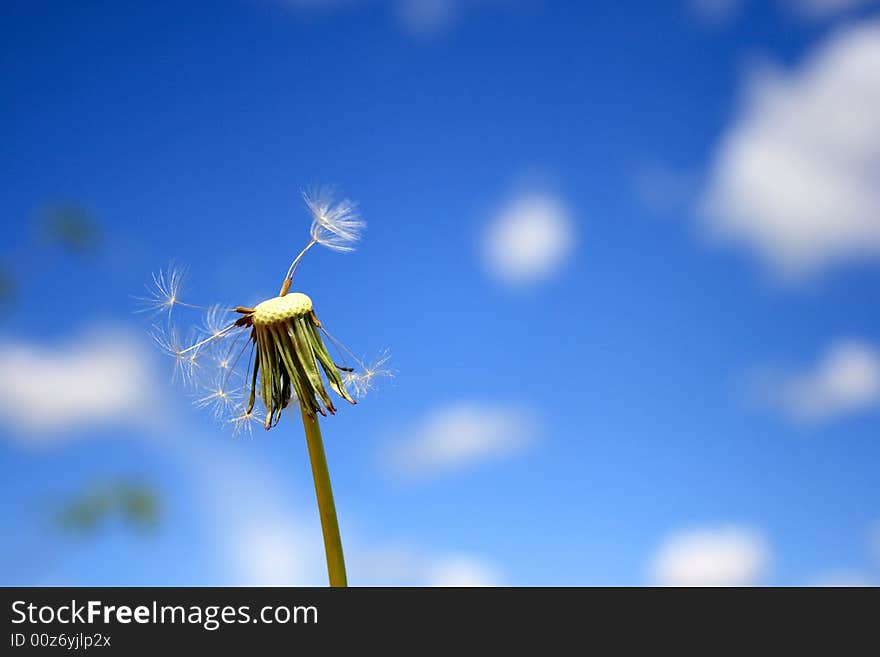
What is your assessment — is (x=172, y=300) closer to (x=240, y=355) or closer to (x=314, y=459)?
(x=240, y=355)

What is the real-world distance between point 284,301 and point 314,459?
1252 millimetres

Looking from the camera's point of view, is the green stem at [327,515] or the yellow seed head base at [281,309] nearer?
the green stem at [327,515]

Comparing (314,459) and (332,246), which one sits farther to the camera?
(332,246)

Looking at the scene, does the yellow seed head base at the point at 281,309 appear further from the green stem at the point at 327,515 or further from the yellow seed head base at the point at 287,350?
the green stem at the point at 327,515

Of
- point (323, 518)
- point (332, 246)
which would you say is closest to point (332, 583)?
point (323, 518)

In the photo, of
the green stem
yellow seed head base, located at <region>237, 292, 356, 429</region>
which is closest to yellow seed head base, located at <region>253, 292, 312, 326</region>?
yellow seed head base, located at <region>237, 292, 356, 429</region>

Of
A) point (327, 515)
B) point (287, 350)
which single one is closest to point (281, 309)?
point (287, 350)

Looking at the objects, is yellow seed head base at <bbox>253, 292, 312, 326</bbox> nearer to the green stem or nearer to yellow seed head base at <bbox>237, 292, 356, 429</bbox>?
yellow seed head base at <bbox>237, 292, 356, 429</bbox>

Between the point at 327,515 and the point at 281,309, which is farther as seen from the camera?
the point at 281,309

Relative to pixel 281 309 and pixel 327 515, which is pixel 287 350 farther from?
pixel 327 515

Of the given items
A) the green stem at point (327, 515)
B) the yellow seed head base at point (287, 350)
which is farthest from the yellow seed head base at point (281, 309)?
the green stem at point (327, 515)

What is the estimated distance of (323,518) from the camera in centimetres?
510

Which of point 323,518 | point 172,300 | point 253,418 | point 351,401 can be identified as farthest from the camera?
point 172,300
